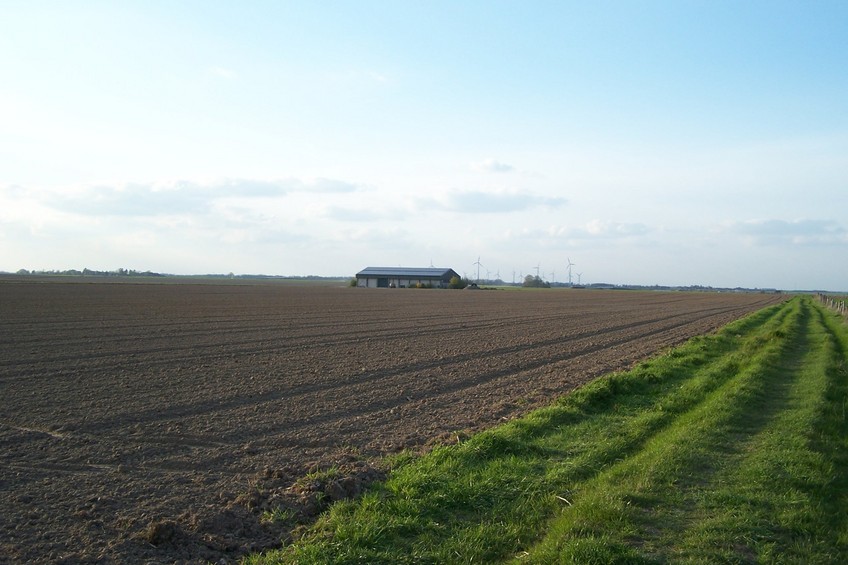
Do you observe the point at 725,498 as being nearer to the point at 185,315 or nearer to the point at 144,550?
the point at 144,550

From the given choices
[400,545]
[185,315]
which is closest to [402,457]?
[400,545]

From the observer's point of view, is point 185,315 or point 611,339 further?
point 185,315

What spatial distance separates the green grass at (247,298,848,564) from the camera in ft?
20.2

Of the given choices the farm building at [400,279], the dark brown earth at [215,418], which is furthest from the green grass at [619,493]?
the farm building at [400,279]

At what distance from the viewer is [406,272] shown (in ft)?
516

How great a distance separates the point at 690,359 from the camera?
65.4 ft

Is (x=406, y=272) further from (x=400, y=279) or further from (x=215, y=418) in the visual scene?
(x=215, y=418)

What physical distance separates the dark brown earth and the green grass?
32.4 inches

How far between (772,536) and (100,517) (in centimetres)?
650

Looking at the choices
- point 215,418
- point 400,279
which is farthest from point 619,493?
point 400,279

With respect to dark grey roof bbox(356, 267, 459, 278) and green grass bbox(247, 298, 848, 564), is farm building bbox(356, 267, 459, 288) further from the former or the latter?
green grass bbox(247, 298, 848, 564)

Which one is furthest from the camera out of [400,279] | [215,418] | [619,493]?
[400,279]

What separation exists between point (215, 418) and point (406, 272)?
146 m

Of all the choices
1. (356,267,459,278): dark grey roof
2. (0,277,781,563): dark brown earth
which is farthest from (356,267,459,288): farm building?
(0,277,781,563): dark brown earth
